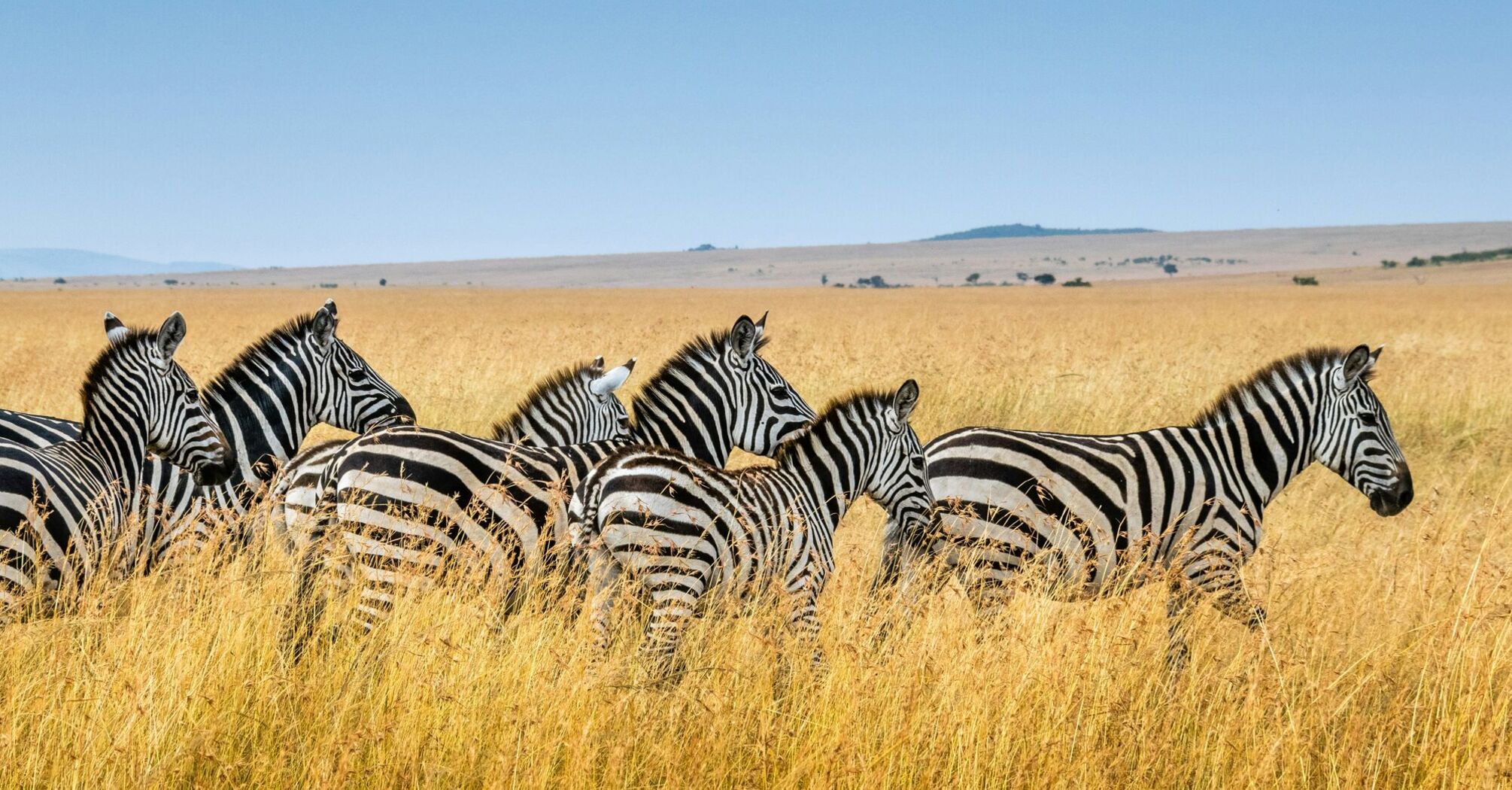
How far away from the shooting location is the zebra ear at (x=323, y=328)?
7.02 m

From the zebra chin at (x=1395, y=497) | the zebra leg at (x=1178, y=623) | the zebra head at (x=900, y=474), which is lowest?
the zebra leg at (x=1178, y=623)

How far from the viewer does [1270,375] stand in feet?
20.7

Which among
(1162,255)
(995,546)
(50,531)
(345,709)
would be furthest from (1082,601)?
(1162,255)

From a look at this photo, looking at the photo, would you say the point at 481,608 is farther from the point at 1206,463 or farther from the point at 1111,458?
the point at 1206,463

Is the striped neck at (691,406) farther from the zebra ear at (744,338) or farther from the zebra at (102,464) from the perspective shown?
the zebra at (102,464)

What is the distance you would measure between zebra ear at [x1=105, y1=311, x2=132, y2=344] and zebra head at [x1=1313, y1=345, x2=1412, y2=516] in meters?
6.21

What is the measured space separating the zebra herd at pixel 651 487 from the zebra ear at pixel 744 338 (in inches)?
0.6

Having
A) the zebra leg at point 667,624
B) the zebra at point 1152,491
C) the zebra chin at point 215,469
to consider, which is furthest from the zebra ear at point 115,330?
the zebra at point 1152,491

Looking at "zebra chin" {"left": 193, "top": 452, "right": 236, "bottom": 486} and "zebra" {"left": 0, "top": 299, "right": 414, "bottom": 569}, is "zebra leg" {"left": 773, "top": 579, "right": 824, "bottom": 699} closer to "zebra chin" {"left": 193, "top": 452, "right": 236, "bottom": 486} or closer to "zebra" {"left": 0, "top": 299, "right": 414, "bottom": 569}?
"zebra" {"left": 0, "top": 299, "right": 414, "bottom": 569}

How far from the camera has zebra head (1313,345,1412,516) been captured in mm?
6309

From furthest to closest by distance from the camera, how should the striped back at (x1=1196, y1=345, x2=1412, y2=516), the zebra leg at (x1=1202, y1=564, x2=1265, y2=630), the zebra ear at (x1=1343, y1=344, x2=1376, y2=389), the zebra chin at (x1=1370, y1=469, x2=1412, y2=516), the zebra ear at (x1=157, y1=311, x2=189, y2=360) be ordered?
the zebra chin at (x1=1370, y1=469, x2=1412, y2=516) → the zebra ear at (x1=1343, y1=344, x2=1376, y2=389) → the striped back at (x1=1196, y1=345, x2=1412, y2=516) → the zebra ear at (x1=157, y1=311, x2=189, y2=360) → the zebra leg at (x1=1202, y1=564, x2=1265, y2=630)

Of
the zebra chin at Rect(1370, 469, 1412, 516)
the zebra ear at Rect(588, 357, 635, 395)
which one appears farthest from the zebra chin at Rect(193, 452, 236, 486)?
the zebra chin at Rect(1370, 469, 1412, 516)

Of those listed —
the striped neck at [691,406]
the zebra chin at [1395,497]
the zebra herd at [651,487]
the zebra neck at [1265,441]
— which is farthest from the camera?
the striped neck at [691,406]

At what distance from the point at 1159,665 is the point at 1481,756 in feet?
4.20
